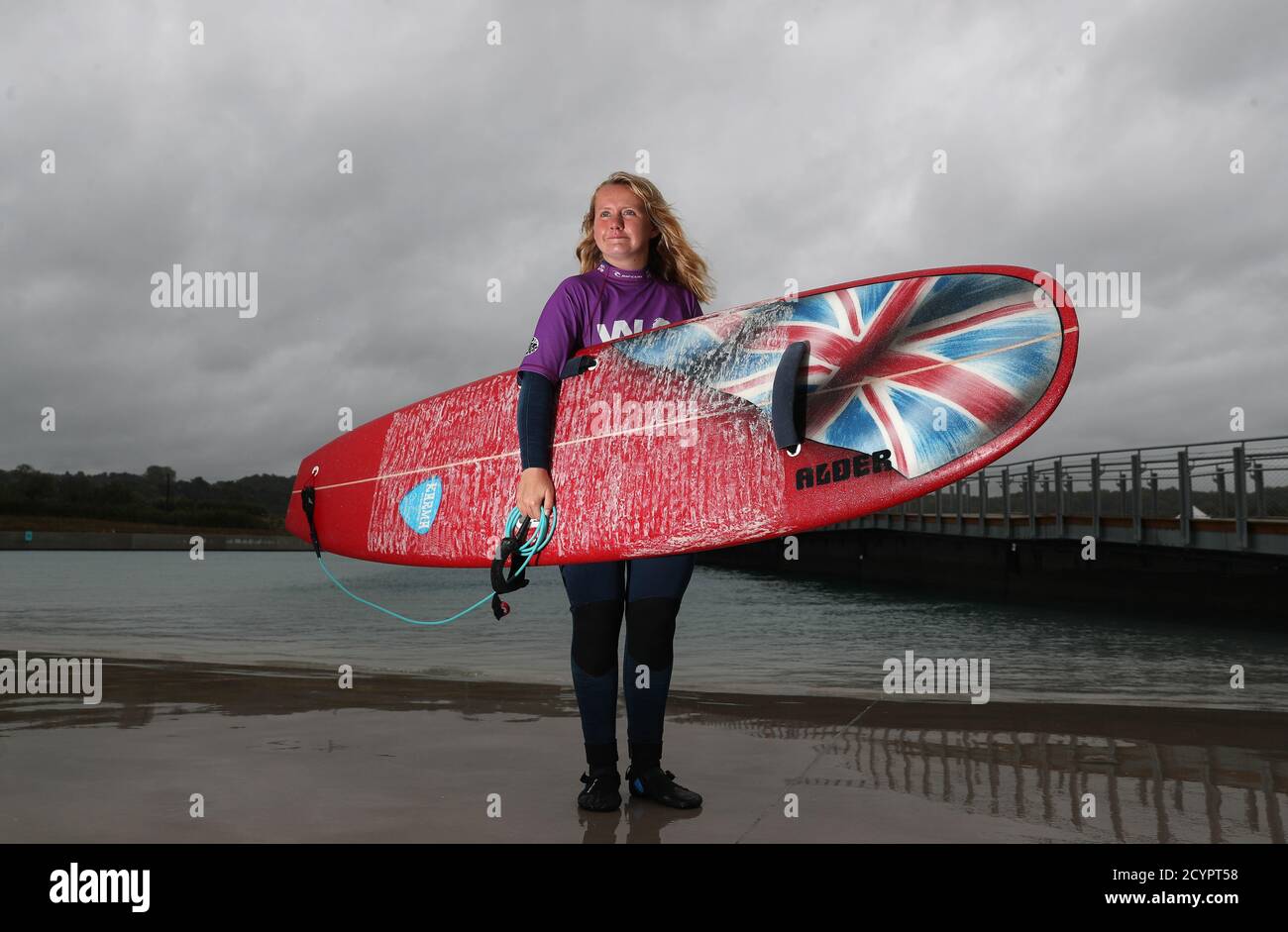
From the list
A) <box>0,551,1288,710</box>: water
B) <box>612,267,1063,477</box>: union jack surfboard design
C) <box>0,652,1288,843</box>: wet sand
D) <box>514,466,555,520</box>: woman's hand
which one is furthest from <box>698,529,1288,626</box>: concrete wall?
<box>514,466,555,520</box>: woman's hand

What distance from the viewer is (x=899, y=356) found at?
9.77ft

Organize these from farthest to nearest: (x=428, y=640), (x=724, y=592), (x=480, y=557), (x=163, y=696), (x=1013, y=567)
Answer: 1. (x=724, y=592)
2. (x=1013, y=567)
3. (x=428, y=640)
4. (x=163, y=696)
5. (x=480, y=557)

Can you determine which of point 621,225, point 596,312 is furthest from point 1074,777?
point 621,225

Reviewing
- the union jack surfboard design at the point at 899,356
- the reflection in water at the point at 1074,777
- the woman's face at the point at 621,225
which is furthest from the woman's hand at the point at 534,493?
the reflection in water at the point at 1074,777

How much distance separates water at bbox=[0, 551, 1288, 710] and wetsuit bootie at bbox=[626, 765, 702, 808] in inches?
99.4

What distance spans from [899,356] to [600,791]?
174 centimetres

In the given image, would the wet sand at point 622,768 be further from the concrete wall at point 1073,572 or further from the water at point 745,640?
the concrete wall at point 1073,572

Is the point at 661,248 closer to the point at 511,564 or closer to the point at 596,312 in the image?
the point at 596,312

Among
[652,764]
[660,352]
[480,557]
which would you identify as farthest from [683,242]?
[652,764]

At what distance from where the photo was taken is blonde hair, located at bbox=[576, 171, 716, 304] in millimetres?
3068

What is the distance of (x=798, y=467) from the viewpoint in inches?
118

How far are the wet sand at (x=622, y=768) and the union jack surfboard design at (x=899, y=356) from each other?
115 centimetres

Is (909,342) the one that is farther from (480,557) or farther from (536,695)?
(536,695)

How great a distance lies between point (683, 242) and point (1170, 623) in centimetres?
1960
